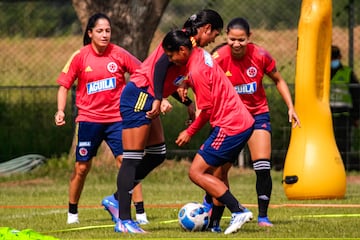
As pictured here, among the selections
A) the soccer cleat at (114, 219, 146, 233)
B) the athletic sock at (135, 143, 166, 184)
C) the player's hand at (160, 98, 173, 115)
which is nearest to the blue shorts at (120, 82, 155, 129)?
the player's hand at (160, 98, 173, 115)

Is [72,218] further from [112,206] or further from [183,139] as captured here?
[183,139]

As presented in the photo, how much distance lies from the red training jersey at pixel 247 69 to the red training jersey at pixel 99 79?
0.91 m

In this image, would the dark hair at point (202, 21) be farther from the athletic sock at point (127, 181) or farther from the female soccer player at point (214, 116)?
the athletic sock at point (127, 181)

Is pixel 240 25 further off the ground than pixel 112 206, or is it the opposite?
pixel 240 25

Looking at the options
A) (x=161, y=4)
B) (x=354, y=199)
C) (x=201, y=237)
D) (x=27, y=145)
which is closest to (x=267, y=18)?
(x=161, y=4)

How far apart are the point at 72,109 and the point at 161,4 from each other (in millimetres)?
2247

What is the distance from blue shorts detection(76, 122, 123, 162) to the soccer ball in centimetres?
134

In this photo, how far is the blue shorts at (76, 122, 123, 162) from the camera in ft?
35.2

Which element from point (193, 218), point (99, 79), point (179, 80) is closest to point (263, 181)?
point (193, 218)

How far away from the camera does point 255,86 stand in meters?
10.4

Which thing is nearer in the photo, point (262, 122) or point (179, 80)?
point (179, 80)

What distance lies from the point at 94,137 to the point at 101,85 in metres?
0.52

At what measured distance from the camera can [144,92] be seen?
9.59 metres

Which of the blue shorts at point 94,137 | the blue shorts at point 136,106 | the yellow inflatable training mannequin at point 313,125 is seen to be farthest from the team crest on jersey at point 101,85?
the yellow inflatable training mannequin at point 313,125
